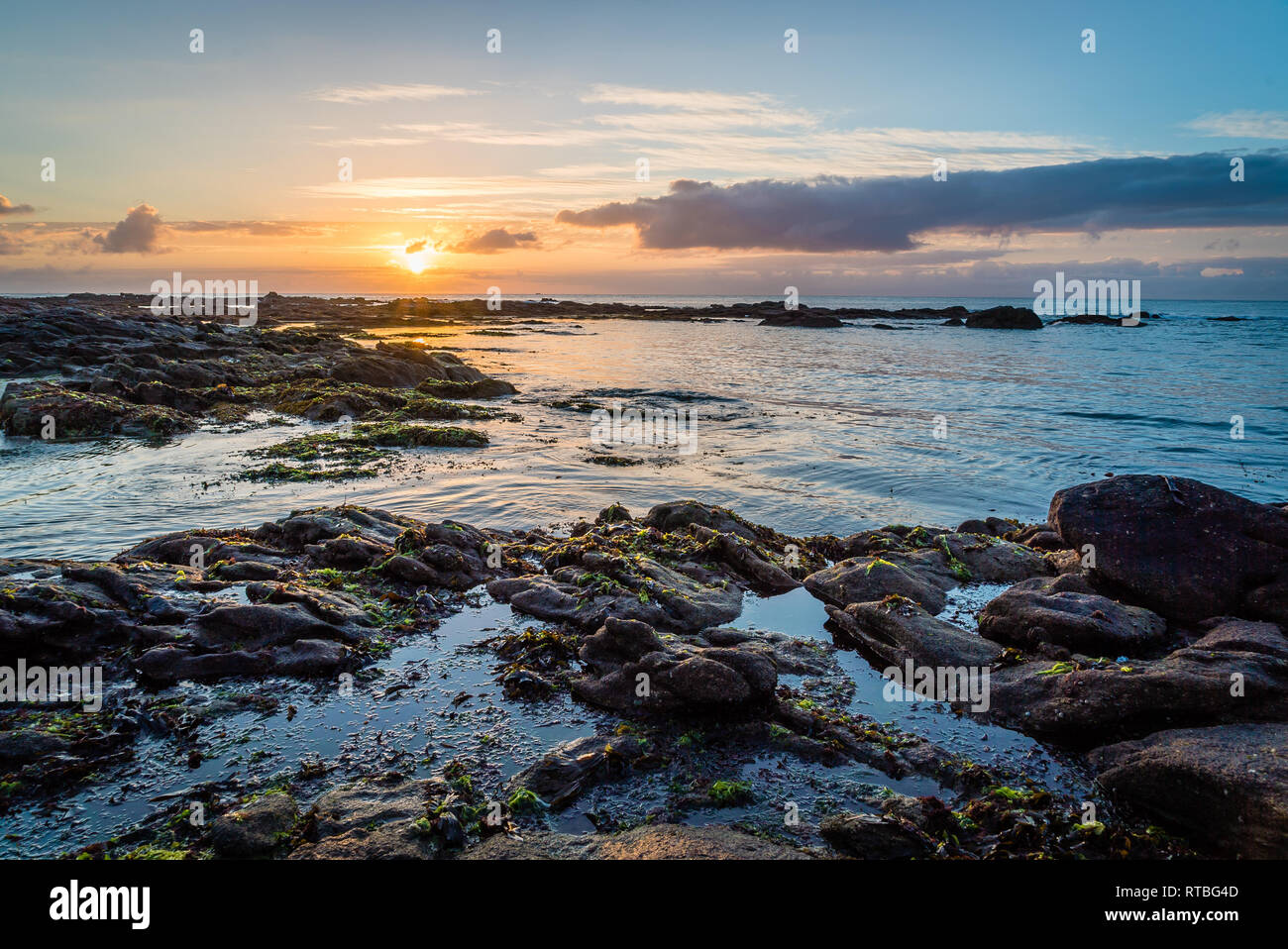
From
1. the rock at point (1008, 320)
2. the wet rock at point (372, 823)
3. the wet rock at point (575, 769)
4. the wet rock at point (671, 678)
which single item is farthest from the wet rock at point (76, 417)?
the rock at point (1008, 320)

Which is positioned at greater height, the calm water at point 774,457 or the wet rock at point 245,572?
the calm water at point 774,457

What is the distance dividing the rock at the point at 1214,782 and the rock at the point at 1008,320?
98578mm

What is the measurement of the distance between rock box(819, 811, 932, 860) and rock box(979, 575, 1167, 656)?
401cm

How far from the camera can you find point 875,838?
4.82m

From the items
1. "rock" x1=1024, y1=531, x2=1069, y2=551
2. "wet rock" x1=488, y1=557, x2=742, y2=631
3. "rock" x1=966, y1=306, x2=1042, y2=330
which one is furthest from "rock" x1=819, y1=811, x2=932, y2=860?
"rock" x1=966, y1=306, x2=1042, y2=330

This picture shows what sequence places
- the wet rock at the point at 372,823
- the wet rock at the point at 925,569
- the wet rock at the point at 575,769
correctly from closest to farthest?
the wet rock at the point at 372,823 < the wet rock at the point at 575,769 < the wet rock at the point at 925,569

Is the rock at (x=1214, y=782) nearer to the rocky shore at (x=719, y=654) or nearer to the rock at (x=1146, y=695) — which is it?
the rocky shore at (x=719, y=654)

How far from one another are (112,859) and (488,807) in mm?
2434

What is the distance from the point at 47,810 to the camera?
16.4 feet

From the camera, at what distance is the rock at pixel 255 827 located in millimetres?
4605

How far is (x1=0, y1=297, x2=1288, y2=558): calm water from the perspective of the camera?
13562 mm

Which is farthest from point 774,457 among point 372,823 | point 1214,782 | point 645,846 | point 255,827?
point 255,827

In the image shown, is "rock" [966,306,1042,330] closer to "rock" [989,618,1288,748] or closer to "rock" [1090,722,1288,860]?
"rock" [989,618,1288,748]
